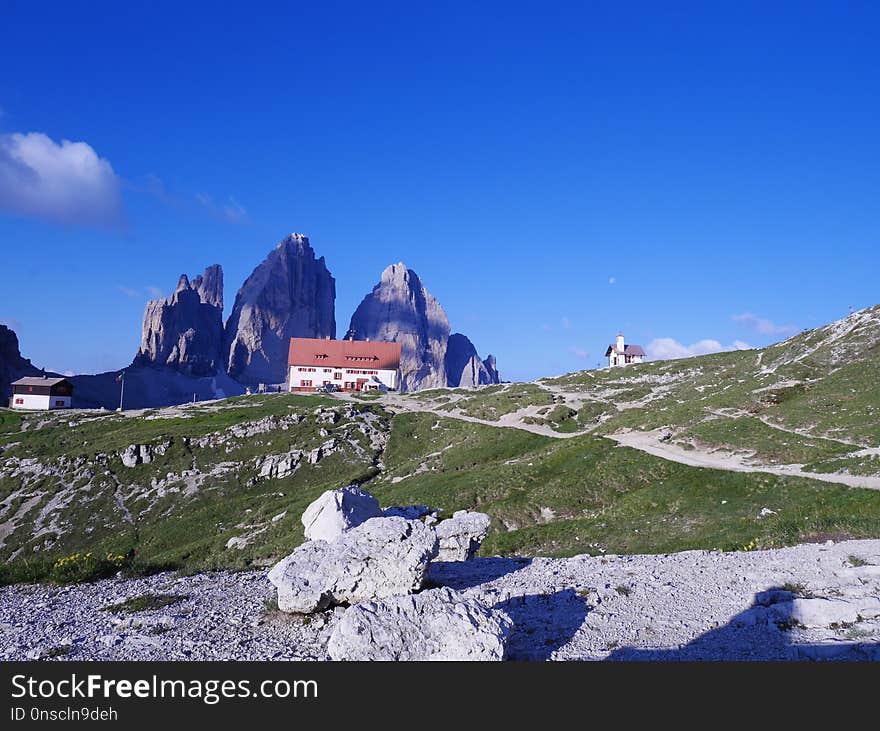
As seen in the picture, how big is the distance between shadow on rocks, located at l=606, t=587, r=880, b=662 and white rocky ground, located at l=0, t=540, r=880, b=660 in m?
0.03

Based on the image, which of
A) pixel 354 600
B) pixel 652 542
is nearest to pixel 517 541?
pixel 652 542

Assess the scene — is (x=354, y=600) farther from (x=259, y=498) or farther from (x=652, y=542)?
(x=259, y=498)

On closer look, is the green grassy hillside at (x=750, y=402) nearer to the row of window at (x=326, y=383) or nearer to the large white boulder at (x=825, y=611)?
the large white boulder at (x=825, y=611)

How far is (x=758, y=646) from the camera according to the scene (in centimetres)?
1424

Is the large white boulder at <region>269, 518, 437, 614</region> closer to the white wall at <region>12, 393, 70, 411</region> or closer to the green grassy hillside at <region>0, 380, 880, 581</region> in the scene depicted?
the green grassy hillside at <region>0, 380, 880, 581</region>

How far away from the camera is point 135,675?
11.0 meters

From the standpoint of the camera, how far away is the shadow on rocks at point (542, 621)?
14.8 m

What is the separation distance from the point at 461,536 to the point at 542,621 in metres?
9.47

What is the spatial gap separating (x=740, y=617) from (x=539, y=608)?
547 centimetres

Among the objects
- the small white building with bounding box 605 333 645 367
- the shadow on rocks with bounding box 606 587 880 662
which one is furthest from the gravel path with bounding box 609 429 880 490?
the small white building with bounding box 605 333 645 367

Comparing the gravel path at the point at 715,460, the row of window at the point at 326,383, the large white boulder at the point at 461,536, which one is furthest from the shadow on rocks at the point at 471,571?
the row of window at the point at 326,383

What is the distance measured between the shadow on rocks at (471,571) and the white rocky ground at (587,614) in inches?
6.2

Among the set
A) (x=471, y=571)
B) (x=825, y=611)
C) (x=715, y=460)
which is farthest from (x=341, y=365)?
(x=825, y=611)

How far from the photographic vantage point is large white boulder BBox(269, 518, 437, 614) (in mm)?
16797
